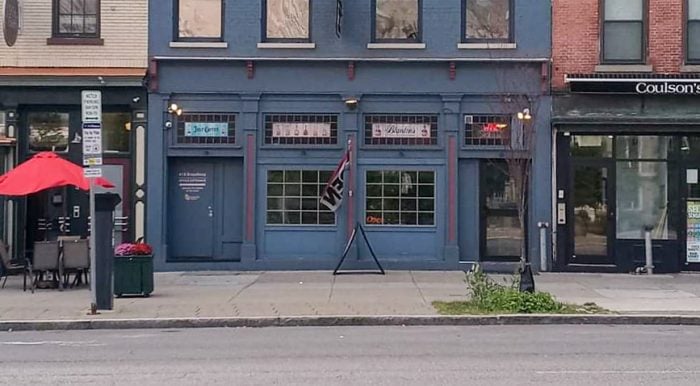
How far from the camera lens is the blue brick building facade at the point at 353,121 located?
1919 cm

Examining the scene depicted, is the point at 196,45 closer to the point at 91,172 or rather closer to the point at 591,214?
the point at 91,172

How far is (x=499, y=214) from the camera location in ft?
63.7

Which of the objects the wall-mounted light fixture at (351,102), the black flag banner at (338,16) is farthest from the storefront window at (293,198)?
the black flag banner at (338,16)

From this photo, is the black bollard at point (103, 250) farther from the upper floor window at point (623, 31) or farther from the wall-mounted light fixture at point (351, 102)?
the upper floor window at point (623, 31)

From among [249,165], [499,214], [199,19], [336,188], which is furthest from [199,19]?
[499,214]

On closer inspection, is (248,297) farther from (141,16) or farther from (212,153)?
(141,16)

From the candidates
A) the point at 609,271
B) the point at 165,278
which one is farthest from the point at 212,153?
the point at 609,271

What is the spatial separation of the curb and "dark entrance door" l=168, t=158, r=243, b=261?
6.81 m

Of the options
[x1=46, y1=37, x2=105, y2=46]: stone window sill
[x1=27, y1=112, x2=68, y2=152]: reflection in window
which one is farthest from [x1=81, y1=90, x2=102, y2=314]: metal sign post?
[x1=27, y1=112, x2=68, y2=152]: reflection in window

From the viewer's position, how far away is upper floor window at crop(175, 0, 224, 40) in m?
19.5

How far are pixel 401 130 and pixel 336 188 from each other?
74.5 inches

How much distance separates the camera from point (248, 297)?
1531 cm

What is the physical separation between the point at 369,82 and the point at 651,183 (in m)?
6.38

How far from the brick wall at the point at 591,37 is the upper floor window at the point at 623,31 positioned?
22 centimetres
